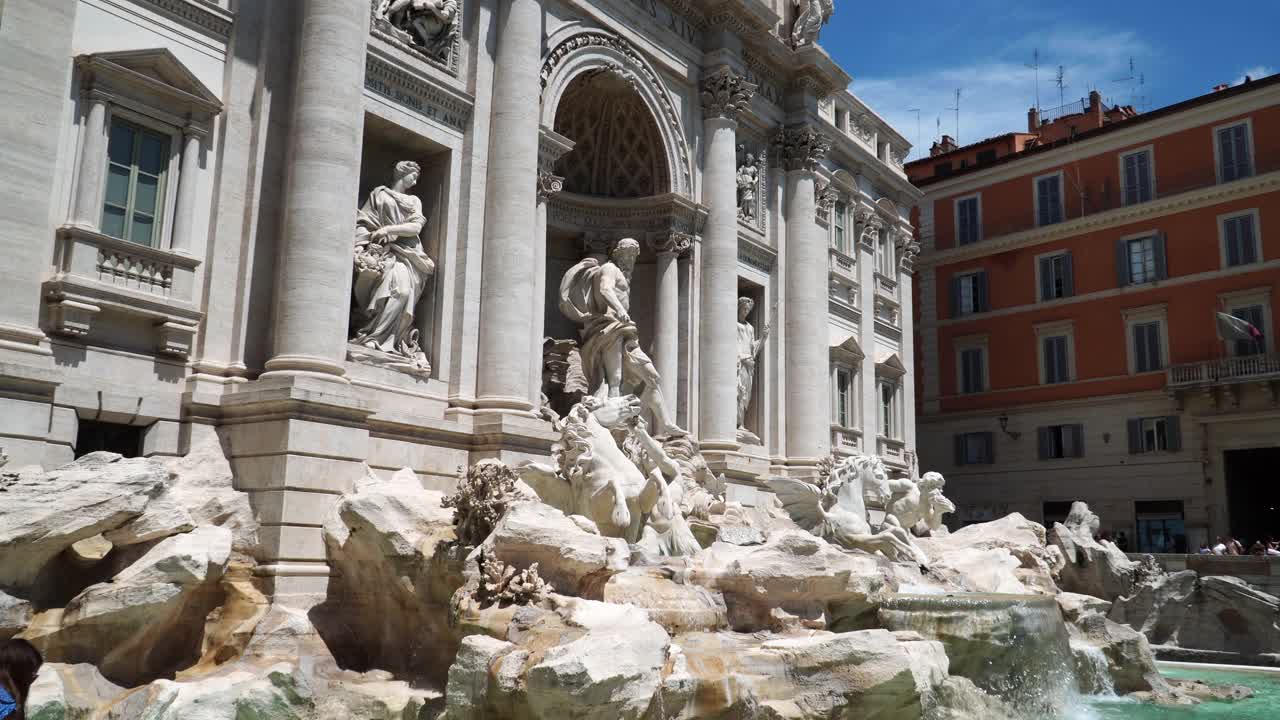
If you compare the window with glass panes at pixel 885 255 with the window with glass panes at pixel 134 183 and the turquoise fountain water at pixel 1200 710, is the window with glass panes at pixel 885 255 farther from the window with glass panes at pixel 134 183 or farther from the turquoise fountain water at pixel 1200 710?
the window with glass panes at pixel 134 183

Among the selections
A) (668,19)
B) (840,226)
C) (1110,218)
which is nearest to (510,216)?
(668,19)

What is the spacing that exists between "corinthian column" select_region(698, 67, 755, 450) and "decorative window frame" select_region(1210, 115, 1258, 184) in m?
16.4


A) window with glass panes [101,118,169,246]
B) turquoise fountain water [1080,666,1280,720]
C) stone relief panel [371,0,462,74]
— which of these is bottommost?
turquoise fountain water [1080,666,1280,720]

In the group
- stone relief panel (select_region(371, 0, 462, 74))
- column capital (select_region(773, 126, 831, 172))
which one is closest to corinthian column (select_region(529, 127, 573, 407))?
stone relief panel (select_region(371, 0, 462, 74))

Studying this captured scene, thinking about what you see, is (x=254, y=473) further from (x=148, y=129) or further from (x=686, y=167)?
(x=686, y=167)

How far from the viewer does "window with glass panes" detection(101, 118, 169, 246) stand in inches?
450

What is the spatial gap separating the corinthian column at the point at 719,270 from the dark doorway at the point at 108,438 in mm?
10667

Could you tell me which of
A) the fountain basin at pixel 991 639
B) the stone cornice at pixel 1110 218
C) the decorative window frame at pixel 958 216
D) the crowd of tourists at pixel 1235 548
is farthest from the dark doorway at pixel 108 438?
the decorative window frame at pixel 958 216

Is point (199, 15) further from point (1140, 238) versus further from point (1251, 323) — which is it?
point (1140, 238)

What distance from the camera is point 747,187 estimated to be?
22391 mm

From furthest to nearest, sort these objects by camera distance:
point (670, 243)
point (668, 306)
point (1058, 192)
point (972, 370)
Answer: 1. point (972, 370)
2. point (1058, 192)
3. point (668, 306)
4. point (670, 243)

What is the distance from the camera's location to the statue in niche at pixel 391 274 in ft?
45.1

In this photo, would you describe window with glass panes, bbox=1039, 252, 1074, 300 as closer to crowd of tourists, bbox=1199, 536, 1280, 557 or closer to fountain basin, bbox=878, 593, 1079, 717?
crowd of tourists, bbox=1199, 536, 1280, 557

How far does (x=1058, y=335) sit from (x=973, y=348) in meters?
2.89
